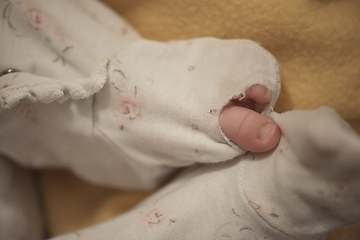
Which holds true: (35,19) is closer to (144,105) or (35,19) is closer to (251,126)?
(144,105)

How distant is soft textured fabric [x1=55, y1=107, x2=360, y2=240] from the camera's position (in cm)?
39

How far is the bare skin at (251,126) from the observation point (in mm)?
441

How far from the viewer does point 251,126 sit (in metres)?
0.44

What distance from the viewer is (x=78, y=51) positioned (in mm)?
562

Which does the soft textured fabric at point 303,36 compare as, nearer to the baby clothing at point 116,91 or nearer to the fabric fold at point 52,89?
the baby clothing at point 116,91

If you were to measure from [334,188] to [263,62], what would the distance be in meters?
0.23

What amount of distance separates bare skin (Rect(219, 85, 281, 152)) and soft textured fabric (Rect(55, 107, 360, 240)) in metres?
0.02

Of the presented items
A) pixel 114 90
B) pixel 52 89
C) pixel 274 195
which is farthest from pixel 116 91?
pixel 274 195

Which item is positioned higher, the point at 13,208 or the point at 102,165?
the point at 102,165

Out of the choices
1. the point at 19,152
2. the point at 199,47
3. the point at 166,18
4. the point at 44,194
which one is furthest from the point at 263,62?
the point at 44,194

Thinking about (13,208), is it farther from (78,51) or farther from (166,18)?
(166,18)

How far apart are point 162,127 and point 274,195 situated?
234 millimetres

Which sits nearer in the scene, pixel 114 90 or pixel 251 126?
pixel 251 126

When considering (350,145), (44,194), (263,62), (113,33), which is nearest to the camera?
(350,145)
